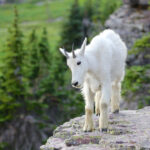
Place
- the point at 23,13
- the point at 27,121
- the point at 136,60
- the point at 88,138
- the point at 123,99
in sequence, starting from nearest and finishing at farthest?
the point at 88,138
the point at 123,99
the point at 136,60
the point at 27,121
the point at 23,13

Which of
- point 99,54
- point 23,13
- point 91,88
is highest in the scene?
point 99,54

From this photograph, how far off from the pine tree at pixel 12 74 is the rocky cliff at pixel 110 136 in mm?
13578

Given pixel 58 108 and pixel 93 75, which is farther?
pixel 58 108

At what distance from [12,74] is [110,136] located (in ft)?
52.3

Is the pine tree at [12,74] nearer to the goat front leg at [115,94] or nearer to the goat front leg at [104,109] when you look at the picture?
the goat front leg at [115,94]

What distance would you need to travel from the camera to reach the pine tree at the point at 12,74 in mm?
23266

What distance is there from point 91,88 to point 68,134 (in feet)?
4.16

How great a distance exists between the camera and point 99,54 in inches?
357

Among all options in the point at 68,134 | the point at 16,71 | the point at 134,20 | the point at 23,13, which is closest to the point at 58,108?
the point at 16,71

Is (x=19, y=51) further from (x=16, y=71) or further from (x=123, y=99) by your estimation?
(x=123, y=99)

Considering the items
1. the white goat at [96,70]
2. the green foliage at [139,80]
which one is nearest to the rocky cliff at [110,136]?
the white goat at [96,70]

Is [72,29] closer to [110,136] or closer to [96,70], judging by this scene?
[96,70]

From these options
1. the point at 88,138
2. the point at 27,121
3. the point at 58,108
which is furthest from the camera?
the point at 58,108

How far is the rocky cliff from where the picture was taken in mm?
7902
